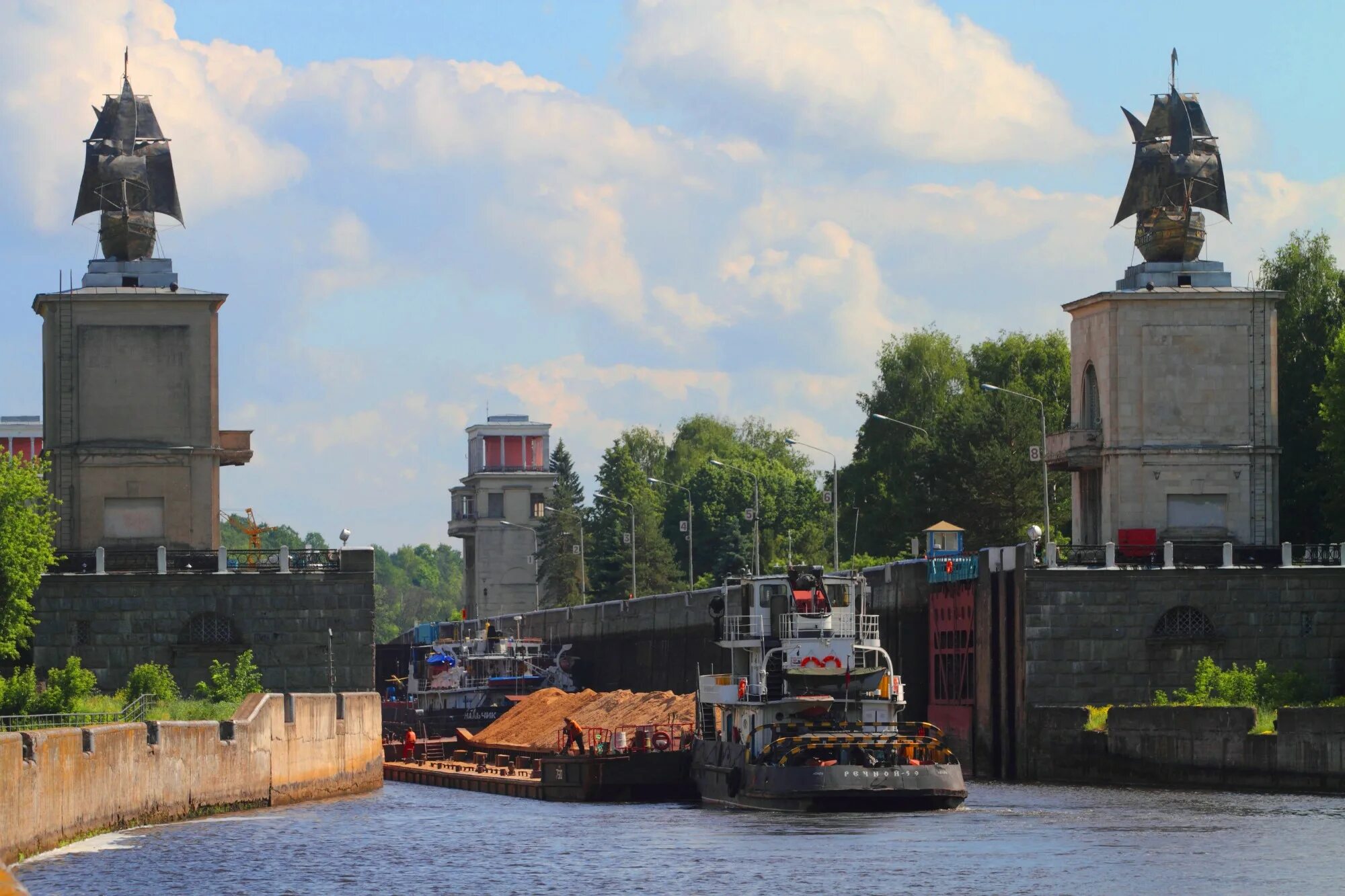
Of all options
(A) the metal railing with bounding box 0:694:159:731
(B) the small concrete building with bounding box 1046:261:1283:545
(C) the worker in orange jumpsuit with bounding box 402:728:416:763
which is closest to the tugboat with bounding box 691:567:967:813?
(A) the metal railing with bounding box 0:694:159:731

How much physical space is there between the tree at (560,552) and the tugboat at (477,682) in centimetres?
4084

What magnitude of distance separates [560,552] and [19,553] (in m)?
101

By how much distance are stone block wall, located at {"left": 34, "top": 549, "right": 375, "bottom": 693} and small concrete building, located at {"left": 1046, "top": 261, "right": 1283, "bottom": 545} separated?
24828 millimetres

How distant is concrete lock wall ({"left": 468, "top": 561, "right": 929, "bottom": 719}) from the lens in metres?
80.4

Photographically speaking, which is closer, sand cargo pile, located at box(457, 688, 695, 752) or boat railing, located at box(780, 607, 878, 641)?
boat railing, located at box(780, 607, 878, 641)

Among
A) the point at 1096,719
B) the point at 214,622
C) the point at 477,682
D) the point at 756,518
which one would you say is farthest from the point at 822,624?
the point at 477,682

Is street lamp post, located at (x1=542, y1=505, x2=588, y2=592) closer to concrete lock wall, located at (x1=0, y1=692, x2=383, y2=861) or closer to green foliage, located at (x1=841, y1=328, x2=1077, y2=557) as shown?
green foliage, located at (x1=841, y1=328, x2=1077, y2=557)

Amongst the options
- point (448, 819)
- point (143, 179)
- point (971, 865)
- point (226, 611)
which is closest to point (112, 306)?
Result: point (143, 179)

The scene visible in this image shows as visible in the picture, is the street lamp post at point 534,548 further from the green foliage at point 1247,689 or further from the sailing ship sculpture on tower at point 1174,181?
the green foliage at point 1247,689

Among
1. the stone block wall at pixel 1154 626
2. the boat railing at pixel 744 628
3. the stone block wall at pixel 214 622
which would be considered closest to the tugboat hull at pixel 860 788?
the boat railing at pixel 744 628

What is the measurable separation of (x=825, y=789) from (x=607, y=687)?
64.6 m

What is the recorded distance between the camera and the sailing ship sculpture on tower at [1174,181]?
79.1 meters

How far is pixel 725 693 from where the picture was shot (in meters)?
58.9

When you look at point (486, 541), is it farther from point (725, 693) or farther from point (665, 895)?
point (665, 895)
